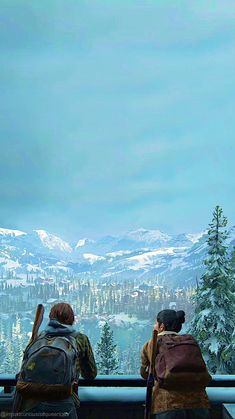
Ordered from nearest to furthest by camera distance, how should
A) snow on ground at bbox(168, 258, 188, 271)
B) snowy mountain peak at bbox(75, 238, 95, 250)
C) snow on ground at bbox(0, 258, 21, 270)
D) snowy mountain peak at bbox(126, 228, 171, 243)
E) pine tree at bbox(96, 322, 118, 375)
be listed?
1. pine tree at bbox(96, 322, 118, 375)
2. snow on ground at bbox(0, 258, 21, 270)
3. snow on ground at bbox(168, 258, 188, 271)
4. snowy mountain peak at bbox(126, 228, 171, 243)
5. snowy mountain peak at bbox(75, 238, 95, 250)

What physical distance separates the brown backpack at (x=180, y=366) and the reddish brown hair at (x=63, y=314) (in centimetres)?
61

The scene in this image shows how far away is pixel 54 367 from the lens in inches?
126

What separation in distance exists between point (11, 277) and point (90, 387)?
773 cm

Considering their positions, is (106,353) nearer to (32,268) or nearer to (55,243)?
(32,268)

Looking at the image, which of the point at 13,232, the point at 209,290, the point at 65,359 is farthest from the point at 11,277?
the point at 65,359

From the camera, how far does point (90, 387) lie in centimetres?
425

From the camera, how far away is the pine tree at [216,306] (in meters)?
8.68

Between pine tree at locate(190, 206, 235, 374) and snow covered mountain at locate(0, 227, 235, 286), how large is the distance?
4.35 feet

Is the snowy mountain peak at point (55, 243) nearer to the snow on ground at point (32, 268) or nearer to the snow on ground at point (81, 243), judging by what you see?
the snow on ground at point (81, 243)

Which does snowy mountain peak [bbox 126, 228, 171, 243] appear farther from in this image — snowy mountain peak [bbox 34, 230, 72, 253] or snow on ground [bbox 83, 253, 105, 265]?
snowy mountain peak [bbox 34, 230, 72, 253]

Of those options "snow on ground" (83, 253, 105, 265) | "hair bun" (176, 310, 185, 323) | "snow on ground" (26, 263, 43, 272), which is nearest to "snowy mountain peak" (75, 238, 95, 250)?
"snow on ground" (83, 253, 105, 265)

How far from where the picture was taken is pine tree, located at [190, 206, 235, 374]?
8680 millimetres

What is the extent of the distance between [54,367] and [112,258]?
10.6 m

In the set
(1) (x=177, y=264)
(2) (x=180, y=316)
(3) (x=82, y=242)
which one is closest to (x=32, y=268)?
(1) (x=177, y=264)
